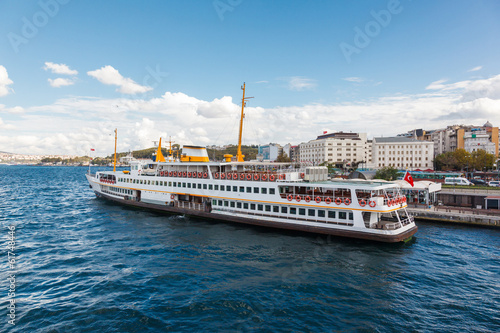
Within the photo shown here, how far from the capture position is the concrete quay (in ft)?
101

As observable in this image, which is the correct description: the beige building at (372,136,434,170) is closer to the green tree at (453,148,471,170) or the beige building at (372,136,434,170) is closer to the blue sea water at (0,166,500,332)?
the green tree at (453,148,471,170)

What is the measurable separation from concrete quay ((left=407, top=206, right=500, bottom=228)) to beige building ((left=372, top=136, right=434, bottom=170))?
233 ft

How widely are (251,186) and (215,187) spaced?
543 cm

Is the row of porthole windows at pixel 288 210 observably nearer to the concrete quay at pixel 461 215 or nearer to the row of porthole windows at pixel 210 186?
the row of porthole windows at pixel 210 186

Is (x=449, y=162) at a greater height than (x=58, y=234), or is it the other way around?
(x=449, y=162)

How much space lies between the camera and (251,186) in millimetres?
29250

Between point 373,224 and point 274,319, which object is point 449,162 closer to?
point 373,224

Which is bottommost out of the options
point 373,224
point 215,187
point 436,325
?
point 436,325

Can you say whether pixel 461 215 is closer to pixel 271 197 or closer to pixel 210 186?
pixel 271 197

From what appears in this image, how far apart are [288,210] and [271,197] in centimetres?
222

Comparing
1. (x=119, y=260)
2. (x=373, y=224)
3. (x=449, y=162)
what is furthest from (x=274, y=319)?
(x=449, y=162)

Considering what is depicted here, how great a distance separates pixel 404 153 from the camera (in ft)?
333

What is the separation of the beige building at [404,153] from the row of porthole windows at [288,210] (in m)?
85.9

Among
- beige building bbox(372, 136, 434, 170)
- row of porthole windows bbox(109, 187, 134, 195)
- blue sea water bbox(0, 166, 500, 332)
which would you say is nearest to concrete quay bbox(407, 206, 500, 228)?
blue sea water bbox(0, 166, 500, 332)
